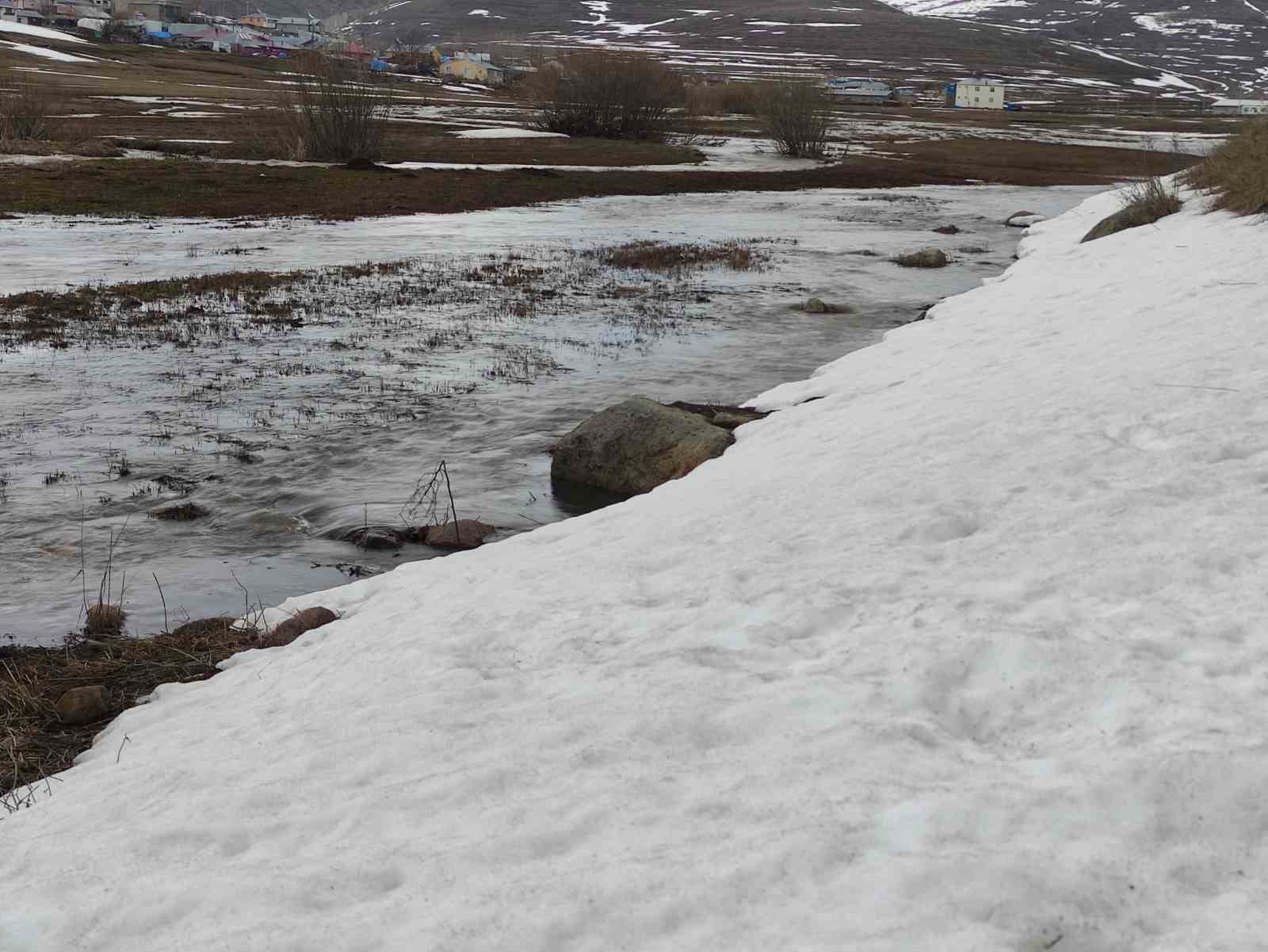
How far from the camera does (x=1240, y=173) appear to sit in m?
16.3

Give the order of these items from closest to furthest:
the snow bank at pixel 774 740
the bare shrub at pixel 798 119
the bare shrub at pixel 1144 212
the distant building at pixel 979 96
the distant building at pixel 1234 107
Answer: the snow bank at pixel 774 740
the bare shrub at pixel 1144 212
the bare shrub at pixel 798 119
the distant building at pixel 1234 107
the distant building at pixel 979 96

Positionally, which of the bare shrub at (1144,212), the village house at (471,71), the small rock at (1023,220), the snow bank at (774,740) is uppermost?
the village house at (471,71)

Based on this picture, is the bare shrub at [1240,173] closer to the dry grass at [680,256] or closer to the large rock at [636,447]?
the dry grass at [680,256]

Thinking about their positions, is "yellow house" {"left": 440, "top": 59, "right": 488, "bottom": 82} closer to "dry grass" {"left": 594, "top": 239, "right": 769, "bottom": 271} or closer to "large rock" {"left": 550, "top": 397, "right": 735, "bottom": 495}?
"dry grass" {"left": 594, "top": 239, "right": 769, "bottom": 271}

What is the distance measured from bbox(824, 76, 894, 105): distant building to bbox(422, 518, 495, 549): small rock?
120889 mm

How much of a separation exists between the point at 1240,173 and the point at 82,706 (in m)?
16.6

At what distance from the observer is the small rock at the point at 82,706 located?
560 centimetres

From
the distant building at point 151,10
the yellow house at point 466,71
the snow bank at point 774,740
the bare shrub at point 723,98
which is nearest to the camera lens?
the snow bank at point 774,740

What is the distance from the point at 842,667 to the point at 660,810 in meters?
1.08

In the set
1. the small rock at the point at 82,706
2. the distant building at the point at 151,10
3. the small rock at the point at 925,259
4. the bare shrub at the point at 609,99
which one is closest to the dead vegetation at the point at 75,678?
the small rock at the point at 82,706

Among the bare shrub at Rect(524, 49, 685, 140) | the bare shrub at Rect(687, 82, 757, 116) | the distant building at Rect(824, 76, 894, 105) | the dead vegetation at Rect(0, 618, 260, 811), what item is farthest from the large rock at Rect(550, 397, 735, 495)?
the distant building at Rect(824, 76, 894, 105)

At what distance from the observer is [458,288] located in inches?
731

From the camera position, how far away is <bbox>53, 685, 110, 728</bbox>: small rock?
5598 millimetres

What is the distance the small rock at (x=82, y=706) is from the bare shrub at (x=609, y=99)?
5417cm
